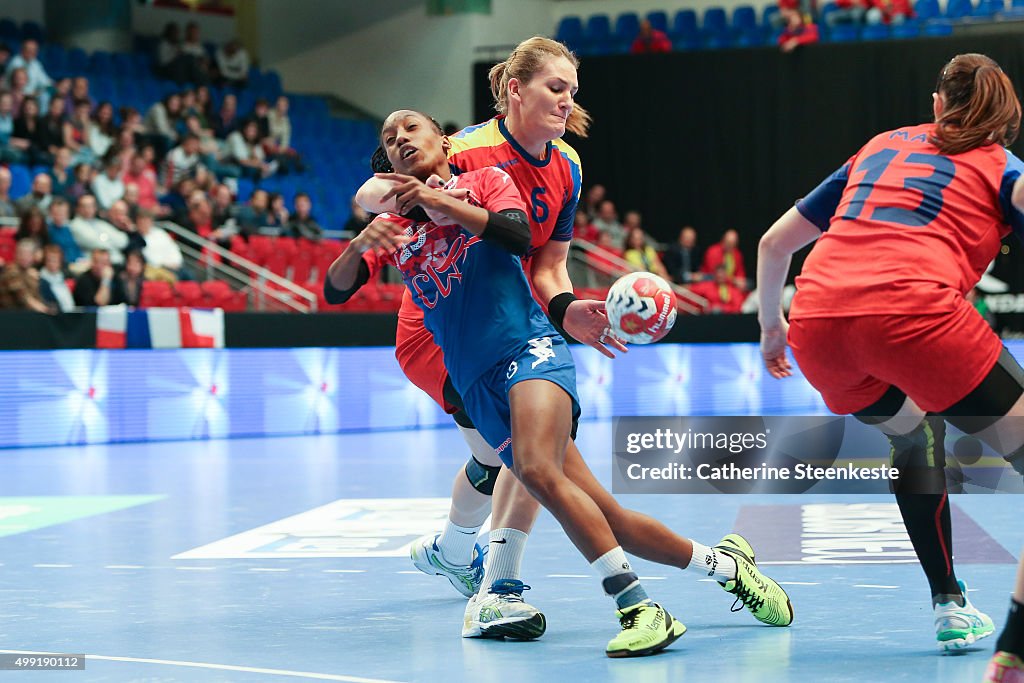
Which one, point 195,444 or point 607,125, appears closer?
point 195,444

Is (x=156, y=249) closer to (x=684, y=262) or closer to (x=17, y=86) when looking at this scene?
(x=17, y=86)

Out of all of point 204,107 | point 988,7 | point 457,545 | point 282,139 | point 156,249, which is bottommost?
point 457,545

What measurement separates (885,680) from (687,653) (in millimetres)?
631

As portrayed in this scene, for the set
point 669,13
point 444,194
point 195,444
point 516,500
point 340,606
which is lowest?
point 195,444

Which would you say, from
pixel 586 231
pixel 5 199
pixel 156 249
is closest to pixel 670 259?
pixel 586 231

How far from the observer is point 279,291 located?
47.8 ft

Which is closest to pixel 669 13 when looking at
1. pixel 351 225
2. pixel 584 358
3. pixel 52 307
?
pixel 351 225

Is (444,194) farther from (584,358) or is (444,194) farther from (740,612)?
(584,358)

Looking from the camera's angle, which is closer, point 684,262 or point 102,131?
point 102,131

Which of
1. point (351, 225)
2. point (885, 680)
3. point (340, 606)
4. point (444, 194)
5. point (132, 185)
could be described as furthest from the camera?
point (351, 225)

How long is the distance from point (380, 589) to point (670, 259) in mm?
14495

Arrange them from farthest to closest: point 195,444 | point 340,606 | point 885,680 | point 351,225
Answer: point 351,225 < point 195,444 < point 340,606 < point 885,680

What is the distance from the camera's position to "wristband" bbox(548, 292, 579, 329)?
14.3ft

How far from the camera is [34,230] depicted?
1222 cm
